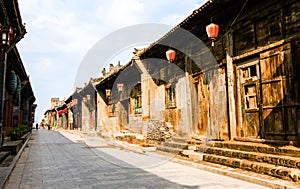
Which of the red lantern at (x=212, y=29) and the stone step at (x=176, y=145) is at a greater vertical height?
the red lantern at (x=212, y=29)

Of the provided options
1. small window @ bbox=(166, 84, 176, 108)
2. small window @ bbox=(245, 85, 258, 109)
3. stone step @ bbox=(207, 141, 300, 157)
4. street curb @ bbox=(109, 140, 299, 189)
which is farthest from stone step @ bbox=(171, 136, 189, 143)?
small window @ bbox=(245, 85, 258, 109)

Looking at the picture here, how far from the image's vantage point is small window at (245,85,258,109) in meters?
7.31

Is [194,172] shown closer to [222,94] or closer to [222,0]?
[222,94]

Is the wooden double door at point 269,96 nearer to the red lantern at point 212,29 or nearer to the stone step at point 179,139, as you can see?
the red lantern at point 212,29

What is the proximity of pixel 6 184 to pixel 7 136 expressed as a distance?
791cm

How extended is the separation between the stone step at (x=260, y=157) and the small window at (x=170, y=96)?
145 inches

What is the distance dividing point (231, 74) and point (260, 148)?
7.64 ft

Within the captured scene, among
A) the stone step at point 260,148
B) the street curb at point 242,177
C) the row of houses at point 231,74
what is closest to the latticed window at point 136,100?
the row of houses at point 231,74

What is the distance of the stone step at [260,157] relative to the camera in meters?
5.52

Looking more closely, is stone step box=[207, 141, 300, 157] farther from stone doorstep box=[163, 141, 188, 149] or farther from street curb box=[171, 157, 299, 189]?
stone doorstep box=[163, 141, 188, 149]

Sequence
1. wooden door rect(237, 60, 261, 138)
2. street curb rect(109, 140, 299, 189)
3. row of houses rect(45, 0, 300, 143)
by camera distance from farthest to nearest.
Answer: wooden door rect(237, 60, 261, 138), row of houses rect(45, 0, 300, 143), street curb rect(109, 140, 299, 189)

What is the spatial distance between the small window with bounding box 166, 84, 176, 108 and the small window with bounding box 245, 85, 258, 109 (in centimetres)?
428

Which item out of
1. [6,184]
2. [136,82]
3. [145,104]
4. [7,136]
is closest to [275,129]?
[6,184]

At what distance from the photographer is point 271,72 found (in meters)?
6.55
